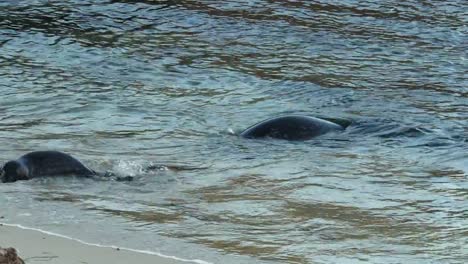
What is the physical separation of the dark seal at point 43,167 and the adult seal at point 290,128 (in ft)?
4.93

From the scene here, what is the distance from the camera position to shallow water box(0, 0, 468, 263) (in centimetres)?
530

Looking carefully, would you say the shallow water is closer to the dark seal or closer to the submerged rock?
the dark seal

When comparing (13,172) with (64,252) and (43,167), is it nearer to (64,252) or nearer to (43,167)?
(43,167)

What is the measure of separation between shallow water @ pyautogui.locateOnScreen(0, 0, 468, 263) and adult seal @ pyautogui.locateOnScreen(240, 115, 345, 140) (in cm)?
11

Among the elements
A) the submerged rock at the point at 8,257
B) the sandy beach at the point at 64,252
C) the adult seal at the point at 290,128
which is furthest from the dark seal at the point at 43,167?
the submerged rock at the point at 8,257

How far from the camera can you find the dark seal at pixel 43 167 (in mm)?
6168

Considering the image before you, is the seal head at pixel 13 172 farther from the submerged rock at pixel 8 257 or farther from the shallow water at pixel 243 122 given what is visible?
the submerged rock at pixel 8 257

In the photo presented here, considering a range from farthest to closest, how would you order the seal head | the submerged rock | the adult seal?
the adult seal < the seal head < the submerged rock

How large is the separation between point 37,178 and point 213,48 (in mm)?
5064

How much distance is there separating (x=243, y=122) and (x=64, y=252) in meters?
3.64

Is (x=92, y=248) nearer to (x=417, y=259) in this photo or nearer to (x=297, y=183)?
(x=417, y=259)

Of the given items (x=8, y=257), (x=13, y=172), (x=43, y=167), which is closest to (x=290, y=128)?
(x=43, y=167)

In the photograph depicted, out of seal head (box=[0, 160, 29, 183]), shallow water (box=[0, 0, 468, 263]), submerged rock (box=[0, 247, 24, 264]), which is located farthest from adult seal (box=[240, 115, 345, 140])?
submerged rock (box=[0, 247, 24, 264])

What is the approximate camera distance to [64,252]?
15.4 ft
